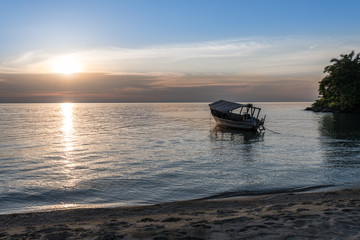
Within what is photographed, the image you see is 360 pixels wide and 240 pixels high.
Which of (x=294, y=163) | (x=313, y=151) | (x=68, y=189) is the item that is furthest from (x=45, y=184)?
(x=313, y=151)

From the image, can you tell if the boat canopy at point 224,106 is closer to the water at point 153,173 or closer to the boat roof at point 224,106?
the boat roof at point 224,106

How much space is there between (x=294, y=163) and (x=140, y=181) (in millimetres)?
10745

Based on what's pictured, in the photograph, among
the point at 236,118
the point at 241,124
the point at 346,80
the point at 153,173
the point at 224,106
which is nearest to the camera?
the point at 153,173

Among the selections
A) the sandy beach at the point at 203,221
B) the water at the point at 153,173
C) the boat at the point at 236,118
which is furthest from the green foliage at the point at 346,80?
the sandy beach at the point at 203,221

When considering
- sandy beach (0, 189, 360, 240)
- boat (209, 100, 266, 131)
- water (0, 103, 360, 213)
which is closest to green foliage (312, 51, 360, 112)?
boat (209, 100, 266, 131)

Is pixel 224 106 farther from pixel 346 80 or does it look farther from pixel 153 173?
pixel 346 80

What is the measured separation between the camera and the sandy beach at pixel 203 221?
7082 mm

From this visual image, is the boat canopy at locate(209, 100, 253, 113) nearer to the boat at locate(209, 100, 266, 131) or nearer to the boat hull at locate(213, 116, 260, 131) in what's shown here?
the boat at locate(209, 100, 266, 131)

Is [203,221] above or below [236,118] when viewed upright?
below

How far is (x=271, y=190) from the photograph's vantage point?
13.4 m

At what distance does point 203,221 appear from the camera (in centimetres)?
805

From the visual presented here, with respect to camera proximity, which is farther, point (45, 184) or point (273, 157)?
point (273, 157)

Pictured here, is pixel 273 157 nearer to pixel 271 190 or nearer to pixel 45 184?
pixel 271 190

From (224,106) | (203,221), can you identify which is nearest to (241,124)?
(224,106)
